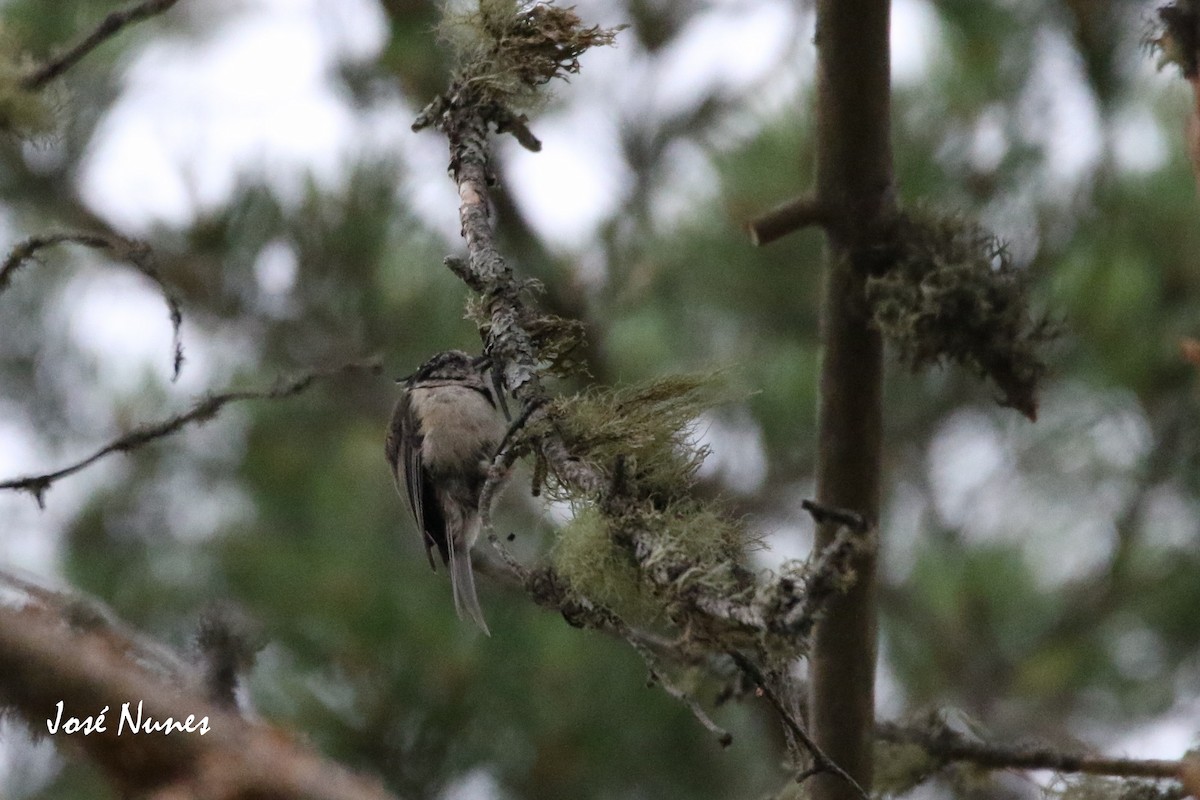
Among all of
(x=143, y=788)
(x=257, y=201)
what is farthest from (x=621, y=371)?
(x=143, y=788)

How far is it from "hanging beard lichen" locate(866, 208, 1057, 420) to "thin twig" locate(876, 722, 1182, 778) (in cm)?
62

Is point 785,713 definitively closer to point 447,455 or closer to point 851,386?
point 851,386

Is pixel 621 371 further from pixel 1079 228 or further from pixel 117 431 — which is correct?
pixel 117 431

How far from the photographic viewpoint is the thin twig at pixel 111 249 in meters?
2.07

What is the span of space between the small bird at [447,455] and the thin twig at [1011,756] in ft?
3.74

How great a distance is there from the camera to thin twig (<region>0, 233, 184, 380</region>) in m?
2.07

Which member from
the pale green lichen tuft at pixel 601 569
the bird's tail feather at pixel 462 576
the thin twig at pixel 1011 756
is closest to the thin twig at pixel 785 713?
the pale green lichen tuft at pixel 601 569

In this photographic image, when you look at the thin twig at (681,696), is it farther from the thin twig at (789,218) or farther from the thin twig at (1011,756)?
the thin twig at (789,218)

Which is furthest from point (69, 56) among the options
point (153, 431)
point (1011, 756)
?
point (1011, 756)

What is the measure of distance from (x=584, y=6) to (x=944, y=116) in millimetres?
1438

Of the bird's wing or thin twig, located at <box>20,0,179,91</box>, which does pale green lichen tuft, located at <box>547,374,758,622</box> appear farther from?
the bird's wing

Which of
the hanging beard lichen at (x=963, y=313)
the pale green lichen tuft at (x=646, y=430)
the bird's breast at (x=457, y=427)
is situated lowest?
the pale green lichen tuft at (x=646, y=430)

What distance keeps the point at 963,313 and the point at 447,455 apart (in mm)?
1446

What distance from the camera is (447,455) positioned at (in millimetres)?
3457
